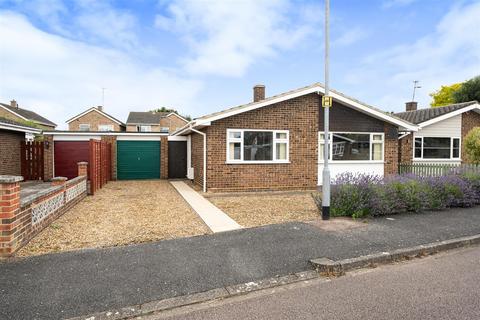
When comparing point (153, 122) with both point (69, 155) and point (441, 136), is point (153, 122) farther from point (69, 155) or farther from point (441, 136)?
point (441, 136)

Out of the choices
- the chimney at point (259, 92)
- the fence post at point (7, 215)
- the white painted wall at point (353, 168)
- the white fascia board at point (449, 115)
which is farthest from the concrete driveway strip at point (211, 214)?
the white fascia board at point (449, 115)

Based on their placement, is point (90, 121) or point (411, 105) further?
point (90, 121)

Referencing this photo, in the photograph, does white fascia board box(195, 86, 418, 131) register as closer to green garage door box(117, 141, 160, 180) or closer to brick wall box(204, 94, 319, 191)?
brick wall box(204, 94, 319, 191)

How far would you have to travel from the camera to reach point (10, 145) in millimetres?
14227

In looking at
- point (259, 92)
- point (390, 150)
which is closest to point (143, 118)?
point (259, 92)

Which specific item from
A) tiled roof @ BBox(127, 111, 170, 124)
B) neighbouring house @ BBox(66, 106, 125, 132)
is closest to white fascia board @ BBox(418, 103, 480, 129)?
tiled roof @ BBox(127, 111, 170, 124)

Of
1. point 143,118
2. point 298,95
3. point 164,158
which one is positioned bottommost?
point 164,158

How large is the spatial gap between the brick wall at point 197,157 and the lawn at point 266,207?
236 centimetres

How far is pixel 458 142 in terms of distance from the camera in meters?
17.4

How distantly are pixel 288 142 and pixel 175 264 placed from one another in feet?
28.6

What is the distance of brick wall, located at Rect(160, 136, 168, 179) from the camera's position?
17.4 meters

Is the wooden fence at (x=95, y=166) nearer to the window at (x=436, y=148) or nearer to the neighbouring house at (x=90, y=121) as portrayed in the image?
the window at (x=436, y=148)

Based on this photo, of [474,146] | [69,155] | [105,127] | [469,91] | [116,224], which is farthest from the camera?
[105,127]

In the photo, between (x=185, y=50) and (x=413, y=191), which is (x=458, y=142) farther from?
(x=185, y=50)
